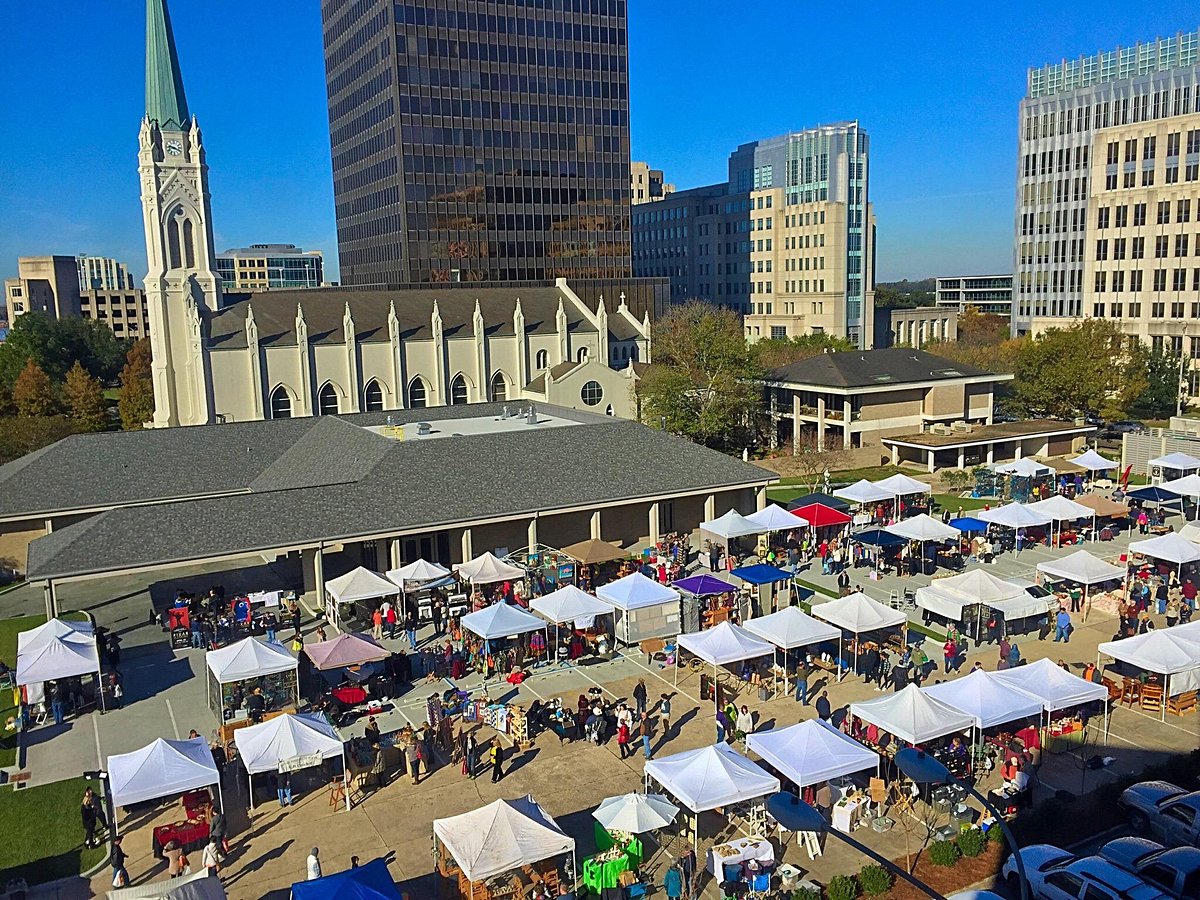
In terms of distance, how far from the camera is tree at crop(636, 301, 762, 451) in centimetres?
6588

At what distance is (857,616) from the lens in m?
29.3

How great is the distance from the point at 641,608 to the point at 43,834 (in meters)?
17.5

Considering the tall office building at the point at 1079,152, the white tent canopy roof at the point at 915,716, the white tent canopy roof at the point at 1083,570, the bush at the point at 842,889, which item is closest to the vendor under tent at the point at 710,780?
the bush at the point at 842,889

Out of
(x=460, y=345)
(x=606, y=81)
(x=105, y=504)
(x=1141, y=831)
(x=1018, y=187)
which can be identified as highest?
(x=606, y=81)

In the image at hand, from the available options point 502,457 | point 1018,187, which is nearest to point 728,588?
point 502,457

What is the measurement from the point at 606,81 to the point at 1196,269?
62.5m

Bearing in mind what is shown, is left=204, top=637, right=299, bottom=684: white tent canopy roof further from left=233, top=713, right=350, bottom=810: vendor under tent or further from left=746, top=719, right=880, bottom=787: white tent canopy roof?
left=746, top=719, right=880, bottom=787: white tent canopy roof

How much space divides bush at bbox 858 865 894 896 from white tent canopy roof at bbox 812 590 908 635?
1130 centimetres

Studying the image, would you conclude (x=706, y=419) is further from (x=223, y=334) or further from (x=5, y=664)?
(x=5, y=664)

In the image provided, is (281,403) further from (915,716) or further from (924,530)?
(915,716)

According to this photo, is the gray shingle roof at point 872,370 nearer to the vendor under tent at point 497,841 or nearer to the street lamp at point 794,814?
the street lamp at point 794,814

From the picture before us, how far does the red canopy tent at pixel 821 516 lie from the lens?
42531 mm

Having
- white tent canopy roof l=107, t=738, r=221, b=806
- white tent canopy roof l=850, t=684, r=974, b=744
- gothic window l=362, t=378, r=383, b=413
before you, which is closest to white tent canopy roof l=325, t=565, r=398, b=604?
white tent canopy roof l=107, t=738, r=221, b=806

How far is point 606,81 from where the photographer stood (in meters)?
106
